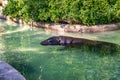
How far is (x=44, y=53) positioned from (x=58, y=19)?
3573mm

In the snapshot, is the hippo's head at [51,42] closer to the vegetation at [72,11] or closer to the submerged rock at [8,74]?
the vegetation at [72,11]

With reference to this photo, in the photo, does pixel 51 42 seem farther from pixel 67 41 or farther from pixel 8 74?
pixel 8 74

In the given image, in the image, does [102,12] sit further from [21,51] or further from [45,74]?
[45,74]

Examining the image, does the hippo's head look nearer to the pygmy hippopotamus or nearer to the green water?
the pygmy hippopotamus

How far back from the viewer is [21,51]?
1053 cm

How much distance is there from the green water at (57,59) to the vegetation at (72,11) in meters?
0.86

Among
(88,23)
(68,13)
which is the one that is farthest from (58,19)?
(88,23)

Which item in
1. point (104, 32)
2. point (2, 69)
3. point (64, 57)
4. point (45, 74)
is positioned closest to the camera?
point (2, 69)

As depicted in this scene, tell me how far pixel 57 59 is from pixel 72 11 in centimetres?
400

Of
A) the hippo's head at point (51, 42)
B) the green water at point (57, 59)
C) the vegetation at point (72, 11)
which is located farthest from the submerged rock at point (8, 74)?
the vegetation at point (72, 11)

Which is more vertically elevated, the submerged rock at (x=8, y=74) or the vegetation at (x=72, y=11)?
the vegetation at (x=72, y=11)

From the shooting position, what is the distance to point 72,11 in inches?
520

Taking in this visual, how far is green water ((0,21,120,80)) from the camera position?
329 inches

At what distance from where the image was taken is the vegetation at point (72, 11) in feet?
42.8
